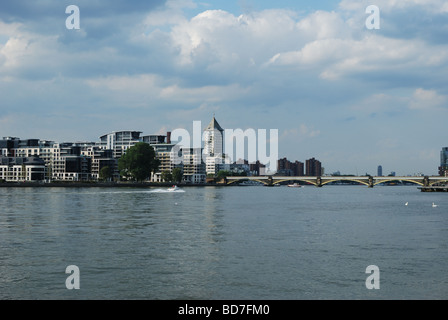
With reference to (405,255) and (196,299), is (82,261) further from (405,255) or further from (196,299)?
(405,255)

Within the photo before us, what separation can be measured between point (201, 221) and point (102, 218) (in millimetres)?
12294

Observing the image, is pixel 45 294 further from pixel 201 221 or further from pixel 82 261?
pixel 201 221

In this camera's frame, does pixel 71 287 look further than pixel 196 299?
Yes

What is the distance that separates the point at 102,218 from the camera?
57938mm
